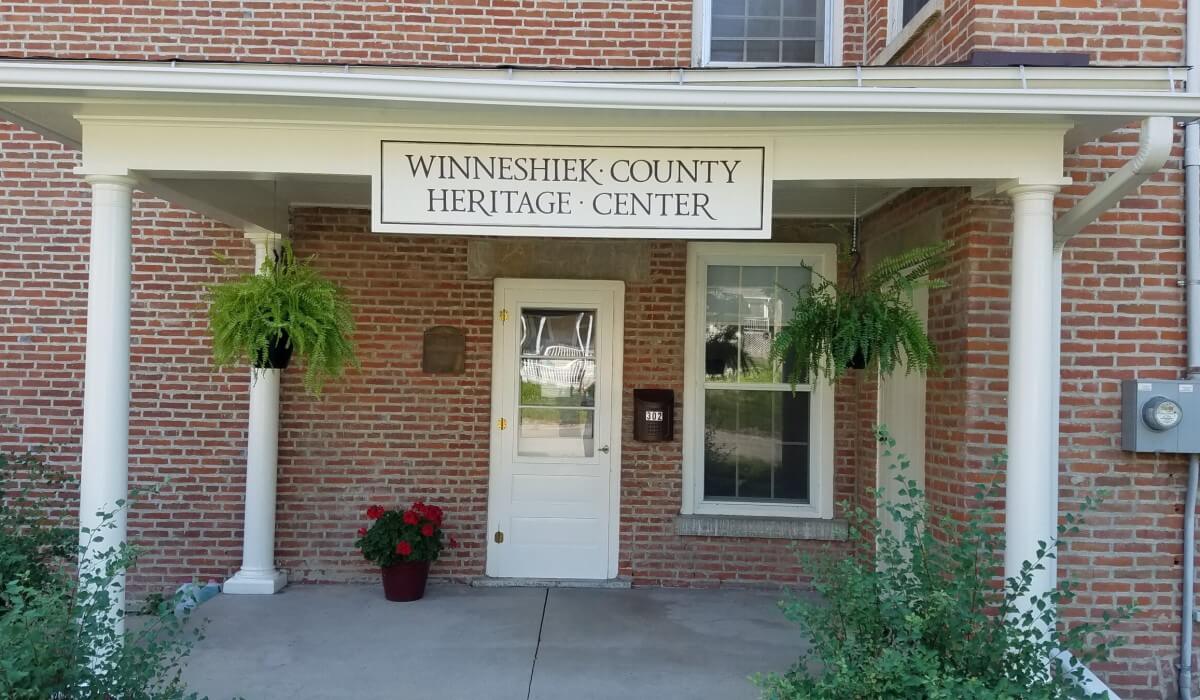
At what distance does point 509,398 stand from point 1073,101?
13.7 feet

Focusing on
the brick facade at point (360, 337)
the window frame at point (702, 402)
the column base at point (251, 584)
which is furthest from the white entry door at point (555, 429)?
the column base at point (251, 584)

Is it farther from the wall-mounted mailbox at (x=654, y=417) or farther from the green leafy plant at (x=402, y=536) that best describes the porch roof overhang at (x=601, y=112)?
the green leafy plant at (x=402, y=536)

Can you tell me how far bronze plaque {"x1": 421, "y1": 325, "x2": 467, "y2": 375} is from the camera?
21.2ft

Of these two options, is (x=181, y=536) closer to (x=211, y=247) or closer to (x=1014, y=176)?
(x=211, y=247)

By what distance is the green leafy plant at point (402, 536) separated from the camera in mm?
5969

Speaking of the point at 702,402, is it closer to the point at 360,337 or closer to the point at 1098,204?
the point at 360,337

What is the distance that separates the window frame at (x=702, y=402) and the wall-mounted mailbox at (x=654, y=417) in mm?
146

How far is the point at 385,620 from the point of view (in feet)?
18.5

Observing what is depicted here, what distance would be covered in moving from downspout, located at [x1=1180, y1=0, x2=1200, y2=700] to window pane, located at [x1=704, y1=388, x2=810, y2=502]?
8.43ft

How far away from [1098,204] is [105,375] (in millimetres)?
4765

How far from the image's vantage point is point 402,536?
236 inches

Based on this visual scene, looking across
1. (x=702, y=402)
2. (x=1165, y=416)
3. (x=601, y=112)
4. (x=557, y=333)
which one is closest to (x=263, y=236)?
(x=557, y=333)

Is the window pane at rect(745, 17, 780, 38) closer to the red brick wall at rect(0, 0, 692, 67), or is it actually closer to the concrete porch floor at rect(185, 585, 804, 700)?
the red brick wall at rect(0, 0, 692, 67)

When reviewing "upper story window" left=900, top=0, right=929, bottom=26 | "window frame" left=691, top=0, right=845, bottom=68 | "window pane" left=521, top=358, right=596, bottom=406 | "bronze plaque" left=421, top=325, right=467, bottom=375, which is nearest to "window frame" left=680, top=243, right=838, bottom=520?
"window pane" left=521, top=358, right=596, bottom=406
